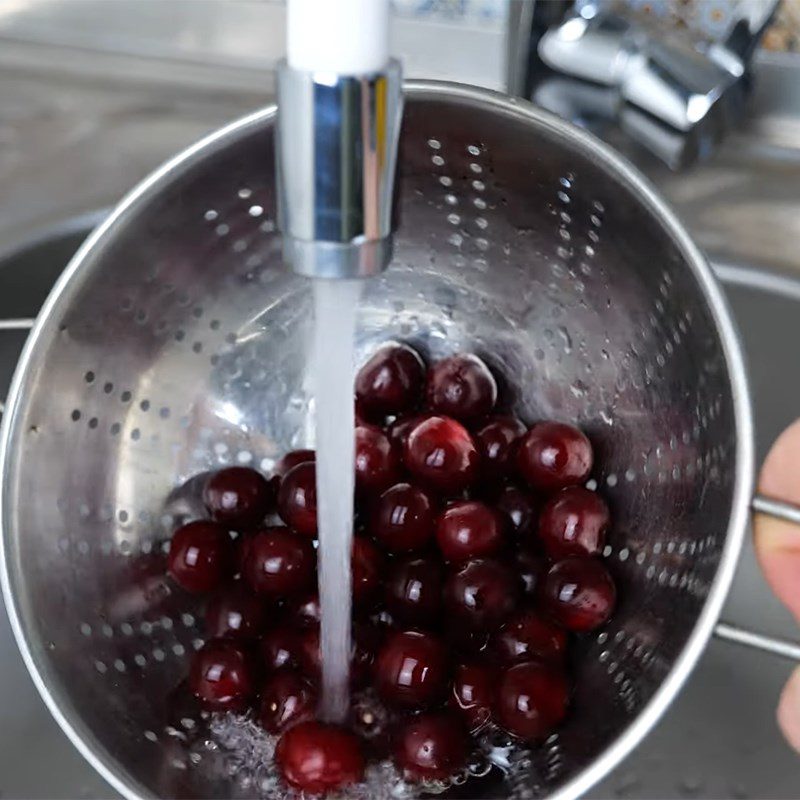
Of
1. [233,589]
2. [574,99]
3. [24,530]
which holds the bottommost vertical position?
[233,589]

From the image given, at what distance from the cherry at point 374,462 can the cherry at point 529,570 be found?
10 cm

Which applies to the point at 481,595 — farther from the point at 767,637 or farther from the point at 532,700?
the point at 767,637

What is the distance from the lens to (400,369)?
25.8 inches

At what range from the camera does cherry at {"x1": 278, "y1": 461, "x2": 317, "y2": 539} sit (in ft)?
1.96

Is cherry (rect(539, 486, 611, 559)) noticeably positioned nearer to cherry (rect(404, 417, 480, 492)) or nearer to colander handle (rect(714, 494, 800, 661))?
cherry (rect(404, 417, 480, 492))

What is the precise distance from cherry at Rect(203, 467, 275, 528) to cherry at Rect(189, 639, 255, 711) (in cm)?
9

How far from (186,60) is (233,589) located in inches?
21.0

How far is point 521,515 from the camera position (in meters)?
0.62

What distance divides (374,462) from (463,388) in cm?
7

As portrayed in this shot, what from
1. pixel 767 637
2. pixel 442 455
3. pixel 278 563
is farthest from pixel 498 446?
pixel 767 637

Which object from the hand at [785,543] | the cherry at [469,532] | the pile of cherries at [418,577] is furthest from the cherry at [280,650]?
the hand at [785,543]

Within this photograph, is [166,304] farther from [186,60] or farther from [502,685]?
[186,60]

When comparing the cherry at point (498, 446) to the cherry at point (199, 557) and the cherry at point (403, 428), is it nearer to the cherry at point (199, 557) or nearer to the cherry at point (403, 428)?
the cherry at point (403, 428)

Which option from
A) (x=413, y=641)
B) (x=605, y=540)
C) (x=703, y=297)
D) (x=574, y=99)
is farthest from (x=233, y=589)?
(x=574, y=99)
